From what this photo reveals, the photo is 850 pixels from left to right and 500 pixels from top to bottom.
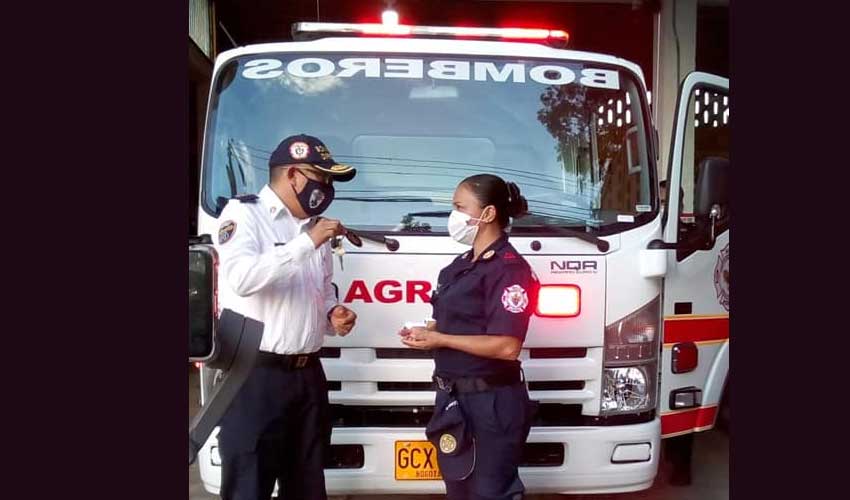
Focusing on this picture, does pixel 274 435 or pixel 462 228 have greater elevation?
pixel 462 228

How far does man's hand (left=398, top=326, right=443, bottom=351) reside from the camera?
2566 mm

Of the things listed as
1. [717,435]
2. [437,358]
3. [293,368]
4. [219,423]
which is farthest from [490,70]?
[717,435]

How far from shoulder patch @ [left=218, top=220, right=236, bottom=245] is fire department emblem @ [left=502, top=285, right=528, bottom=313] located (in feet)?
3.03

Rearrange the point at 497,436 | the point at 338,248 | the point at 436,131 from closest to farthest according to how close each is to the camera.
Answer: the point at 497,436
the point at 338,248
the point at 436,131

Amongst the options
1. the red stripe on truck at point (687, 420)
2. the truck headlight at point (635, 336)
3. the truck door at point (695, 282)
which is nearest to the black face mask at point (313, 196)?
the truck headlight at point (635, 336)

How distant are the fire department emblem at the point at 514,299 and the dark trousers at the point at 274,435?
28.6 inches

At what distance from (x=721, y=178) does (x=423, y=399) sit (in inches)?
59.6

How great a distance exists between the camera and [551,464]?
3.18 metres

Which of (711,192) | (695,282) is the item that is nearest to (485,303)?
(711,192)

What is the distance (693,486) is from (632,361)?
1.66 metres

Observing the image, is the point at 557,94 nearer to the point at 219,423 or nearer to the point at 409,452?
the point at 409,452

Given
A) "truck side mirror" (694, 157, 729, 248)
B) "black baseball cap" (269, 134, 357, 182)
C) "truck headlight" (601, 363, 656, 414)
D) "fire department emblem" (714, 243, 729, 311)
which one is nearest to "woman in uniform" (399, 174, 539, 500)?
"black baseball cap" (269, 134, 357, 182)

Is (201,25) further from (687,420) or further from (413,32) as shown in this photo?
(687,420)

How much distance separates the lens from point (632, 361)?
3201 mm
